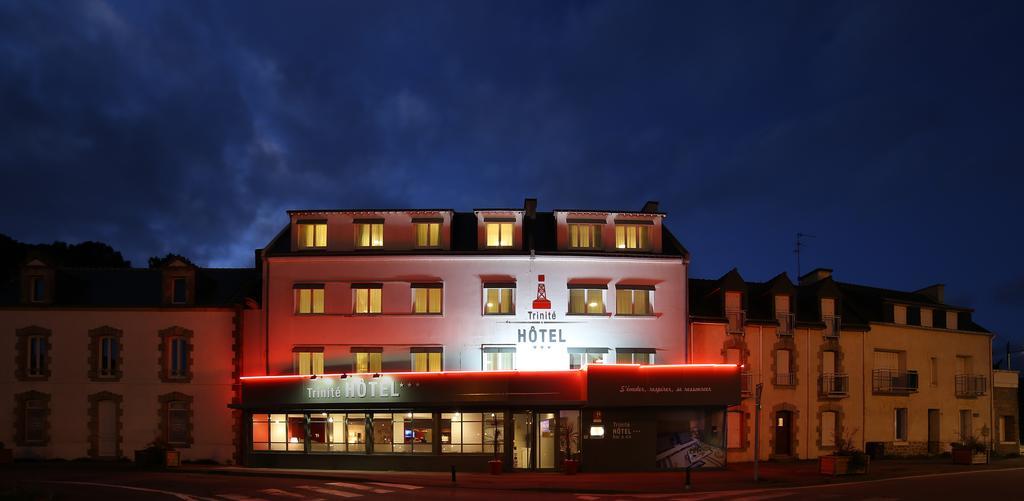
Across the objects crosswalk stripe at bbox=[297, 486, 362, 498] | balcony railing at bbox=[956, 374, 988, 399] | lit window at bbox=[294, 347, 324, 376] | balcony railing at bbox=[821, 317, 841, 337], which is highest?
balcony railing at bbox=[821, 317, 841, 337]

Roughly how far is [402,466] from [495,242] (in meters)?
11.2

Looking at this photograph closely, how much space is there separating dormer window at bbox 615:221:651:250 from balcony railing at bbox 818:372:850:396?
11770 mm

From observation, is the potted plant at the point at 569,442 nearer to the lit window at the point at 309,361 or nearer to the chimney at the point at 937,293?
the lit window at the point at 309,361

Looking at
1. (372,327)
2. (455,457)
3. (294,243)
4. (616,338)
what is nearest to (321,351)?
(372,327)

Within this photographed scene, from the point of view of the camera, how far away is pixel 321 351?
132ft

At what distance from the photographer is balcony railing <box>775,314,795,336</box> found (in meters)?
43.1

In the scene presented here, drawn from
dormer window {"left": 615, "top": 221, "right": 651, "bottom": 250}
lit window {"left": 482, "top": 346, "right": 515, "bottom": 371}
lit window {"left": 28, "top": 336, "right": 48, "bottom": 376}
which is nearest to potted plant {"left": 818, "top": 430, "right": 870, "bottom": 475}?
dormer window {"left": 615, "top": 221, "right": 651, "bottom": 250}

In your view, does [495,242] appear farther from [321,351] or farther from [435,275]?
[321,351]

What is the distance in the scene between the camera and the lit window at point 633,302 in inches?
1586

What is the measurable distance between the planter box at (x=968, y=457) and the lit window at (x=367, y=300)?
28.7 meters

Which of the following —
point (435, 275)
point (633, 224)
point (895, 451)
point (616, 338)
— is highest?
point (633, 224)

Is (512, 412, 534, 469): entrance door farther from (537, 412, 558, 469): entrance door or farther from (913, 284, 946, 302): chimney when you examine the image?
(913, 284, 946, 302): chimney

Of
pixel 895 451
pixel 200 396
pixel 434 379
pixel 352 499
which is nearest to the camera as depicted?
pixel 352 499

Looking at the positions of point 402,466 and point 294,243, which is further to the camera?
point 294,243
